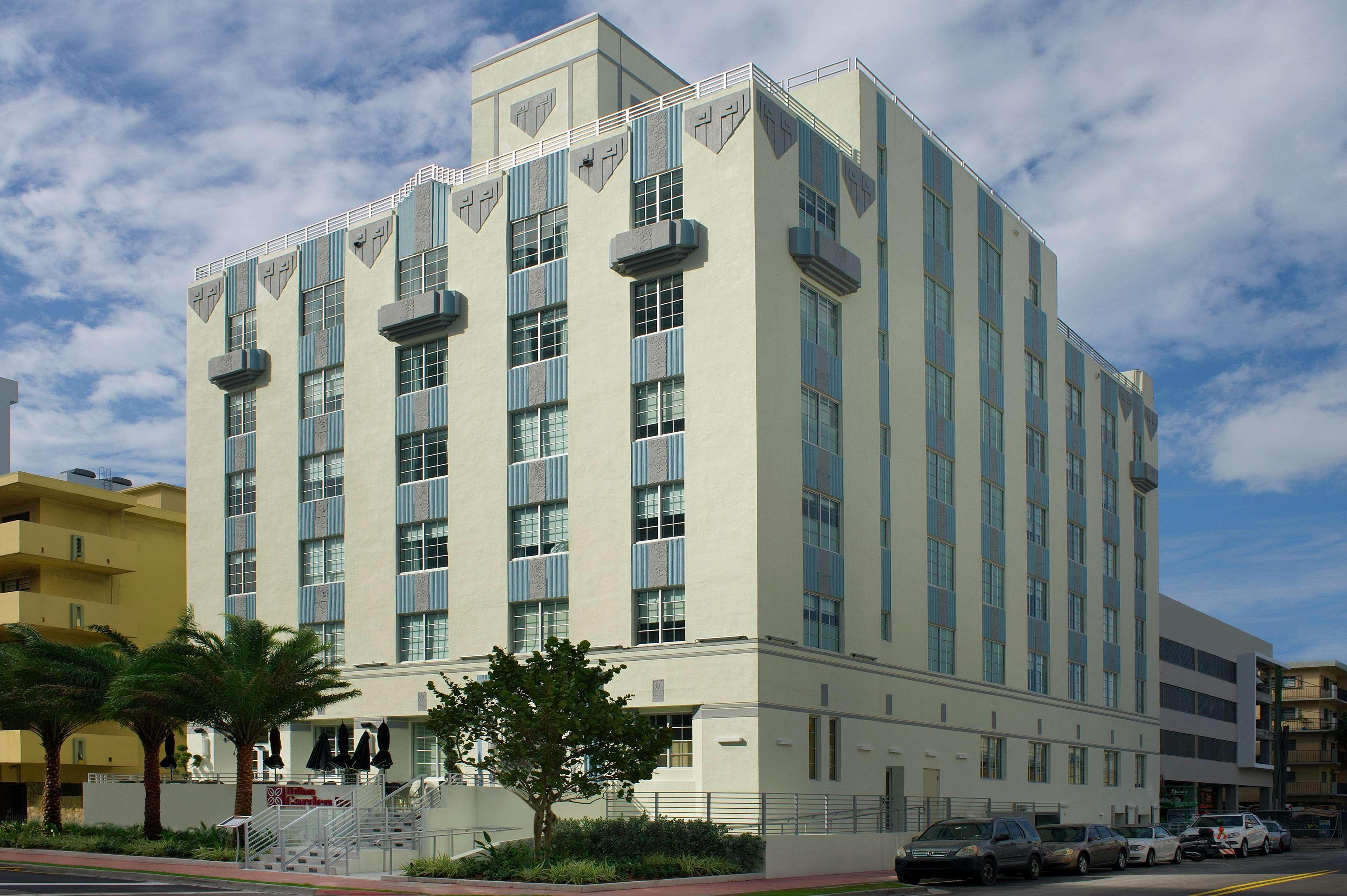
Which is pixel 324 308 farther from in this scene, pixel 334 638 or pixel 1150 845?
pixel 1150 845

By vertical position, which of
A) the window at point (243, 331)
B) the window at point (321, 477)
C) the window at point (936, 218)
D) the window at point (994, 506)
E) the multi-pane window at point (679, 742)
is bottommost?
the multi-pane window at point (679, 742)

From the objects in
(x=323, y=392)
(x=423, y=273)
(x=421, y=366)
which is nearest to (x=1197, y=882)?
(x=421, y=366)

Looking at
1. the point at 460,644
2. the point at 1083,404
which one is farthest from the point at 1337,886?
the point at 1083,404

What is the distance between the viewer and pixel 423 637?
44812mm

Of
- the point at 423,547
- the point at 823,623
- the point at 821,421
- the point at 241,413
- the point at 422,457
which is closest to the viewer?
the point at 823,623

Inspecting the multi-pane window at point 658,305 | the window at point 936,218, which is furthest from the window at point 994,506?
the multi-pane window at point 658,305

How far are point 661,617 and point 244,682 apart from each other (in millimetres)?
12010

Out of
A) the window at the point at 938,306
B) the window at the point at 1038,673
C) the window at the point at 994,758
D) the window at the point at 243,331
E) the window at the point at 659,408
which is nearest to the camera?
the window at the point at 659,408

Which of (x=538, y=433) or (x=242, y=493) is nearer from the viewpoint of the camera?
(x=538, y=433)

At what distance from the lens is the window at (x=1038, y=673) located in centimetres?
5325

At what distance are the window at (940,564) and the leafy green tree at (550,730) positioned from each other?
17598 millimetres

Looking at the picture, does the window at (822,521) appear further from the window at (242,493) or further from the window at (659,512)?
the window at (242,493)

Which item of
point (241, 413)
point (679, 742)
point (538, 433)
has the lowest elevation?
point (679, 742)

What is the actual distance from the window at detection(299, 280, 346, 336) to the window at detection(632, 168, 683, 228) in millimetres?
13102
